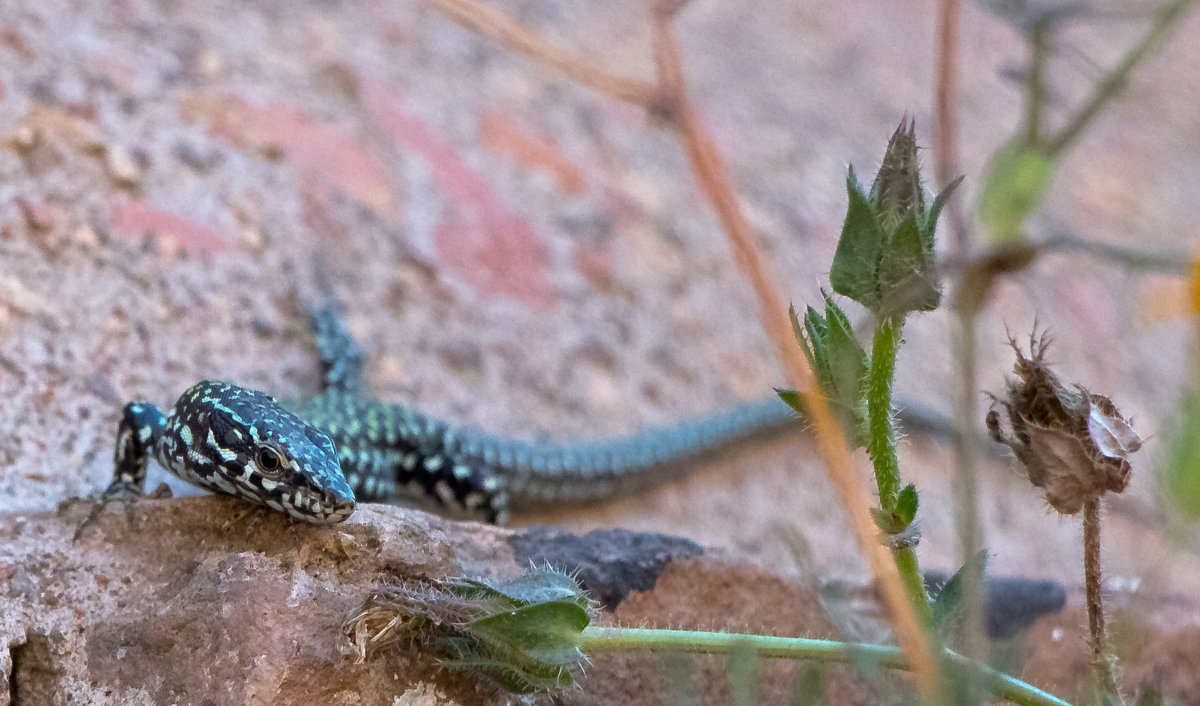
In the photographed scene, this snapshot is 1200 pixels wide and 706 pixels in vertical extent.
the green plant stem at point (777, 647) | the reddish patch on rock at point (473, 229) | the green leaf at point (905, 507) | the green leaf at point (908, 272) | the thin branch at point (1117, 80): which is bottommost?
the reddish patch on rock at point (473, 229)

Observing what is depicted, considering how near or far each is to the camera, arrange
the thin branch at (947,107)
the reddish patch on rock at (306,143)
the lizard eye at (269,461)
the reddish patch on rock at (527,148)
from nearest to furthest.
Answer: the thin branch at (947,107) → the lizard eye at (269,461) → the reddish patch on rock at (306,143) → the reddish patch on rock at (527,148)

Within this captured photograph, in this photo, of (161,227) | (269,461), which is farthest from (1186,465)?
(161,227)

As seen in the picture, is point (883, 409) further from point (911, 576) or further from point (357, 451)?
point (357, 451)

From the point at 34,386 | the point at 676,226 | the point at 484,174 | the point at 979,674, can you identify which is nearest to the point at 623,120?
the point at 676,226

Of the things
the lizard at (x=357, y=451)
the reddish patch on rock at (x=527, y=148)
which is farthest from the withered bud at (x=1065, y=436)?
the reddish patch on rock at (x=527, y=148)

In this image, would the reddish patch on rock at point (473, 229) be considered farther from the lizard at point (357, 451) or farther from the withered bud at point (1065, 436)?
the withered bud at point (1065, 436)

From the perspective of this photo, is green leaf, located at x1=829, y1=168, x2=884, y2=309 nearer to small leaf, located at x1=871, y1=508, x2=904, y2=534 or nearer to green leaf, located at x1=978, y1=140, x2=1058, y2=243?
small leaf, located at x1=871, y1=508, x2=904, y2=534

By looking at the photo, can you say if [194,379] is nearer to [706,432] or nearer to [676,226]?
[706,432]

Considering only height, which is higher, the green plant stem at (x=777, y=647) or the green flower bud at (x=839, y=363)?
the green flower bud at (x=839, y=363)
